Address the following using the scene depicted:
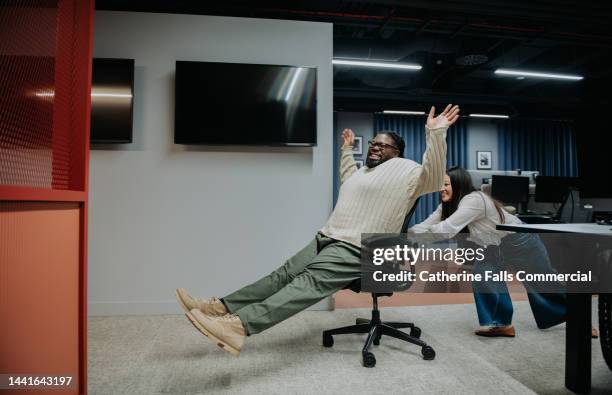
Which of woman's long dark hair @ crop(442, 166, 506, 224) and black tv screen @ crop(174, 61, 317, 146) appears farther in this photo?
black tv screen @ crop(174, 61, 317, 146)

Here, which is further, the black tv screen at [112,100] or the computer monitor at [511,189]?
the computer monitor at [511,189]

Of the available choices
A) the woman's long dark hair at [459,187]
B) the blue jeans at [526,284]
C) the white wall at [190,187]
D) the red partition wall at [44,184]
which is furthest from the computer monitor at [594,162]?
the red partition wall at [44,184]

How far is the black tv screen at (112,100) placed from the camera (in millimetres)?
2830

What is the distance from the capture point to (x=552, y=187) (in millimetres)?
4754

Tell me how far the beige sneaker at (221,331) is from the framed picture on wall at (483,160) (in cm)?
805

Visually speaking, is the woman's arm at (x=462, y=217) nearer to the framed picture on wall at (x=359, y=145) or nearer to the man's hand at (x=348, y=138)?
the man's hand at (x=348, y=138)

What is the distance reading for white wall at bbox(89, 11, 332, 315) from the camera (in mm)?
2914

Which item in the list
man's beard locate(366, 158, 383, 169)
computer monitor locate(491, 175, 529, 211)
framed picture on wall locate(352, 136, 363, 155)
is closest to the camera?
man's beard locate(366, 158, 383, 169)

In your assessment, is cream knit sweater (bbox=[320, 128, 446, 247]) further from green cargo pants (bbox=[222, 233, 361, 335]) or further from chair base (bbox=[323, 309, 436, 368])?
chair base (bbox=[323, 309, 436, 368])

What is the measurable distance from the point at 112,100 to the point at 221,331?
2075 mm

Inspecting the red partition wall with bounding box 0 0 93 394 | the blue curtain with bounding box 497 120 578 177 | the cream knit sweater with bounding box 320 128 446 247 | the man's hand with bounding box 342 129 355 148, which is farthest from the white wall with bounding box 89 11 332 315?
the blue curtain with bounding box 497 120 578 177

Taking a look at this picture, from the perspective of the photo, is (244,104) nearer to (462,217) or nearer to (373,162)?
(373,162)

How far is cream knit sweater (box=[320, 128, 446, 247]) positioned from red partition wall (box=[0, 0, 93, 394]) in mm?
1320

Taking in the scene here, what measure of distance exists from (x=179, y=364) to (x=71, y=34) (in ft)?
5.23
